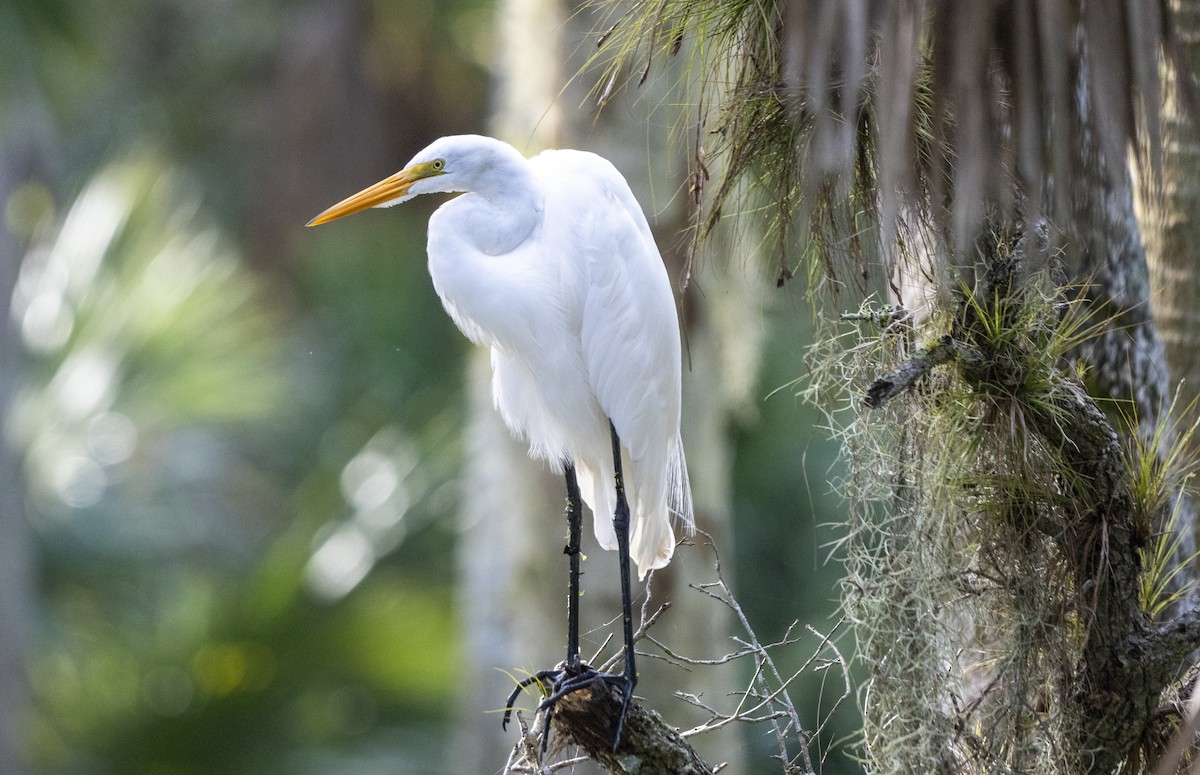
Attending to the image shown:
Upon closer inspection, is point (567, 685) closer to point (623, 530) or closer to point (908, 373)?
point (623, 530)

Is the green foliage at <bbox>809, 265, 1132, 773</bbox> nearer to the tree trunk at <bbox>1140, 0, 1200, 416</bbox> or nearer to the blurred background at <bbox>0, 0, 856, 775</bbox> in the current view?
the blurred background at <bbox>0, 0, 856, 775</bbox>

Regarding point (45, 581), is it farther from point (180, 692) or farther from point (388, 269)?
point (388, 269)

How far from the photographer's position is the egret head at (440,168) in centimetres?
184

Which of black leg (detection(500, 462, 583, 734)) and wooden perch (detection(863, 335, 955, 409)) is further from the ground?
wooden perch (detection(863, 335, 955, 409))

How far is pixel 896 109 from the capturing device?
1.05 meters

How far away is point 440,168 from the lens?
186 cm

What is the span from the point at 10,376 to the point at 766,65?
12.6 feet

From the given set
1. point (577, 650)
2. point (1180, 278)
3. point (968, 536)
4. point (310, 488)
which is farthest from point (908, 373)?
point (310, 488)

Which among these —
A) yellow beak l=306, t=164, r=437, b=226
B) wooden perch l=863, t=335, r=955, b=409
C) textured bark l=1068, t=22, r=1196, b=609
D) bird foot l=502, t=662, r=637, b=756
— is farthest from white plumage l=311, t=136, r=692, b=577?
textured bark l=1068, t=22, r=1196, b=609

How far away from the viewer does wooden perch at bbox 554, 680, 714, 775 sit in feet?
5.40

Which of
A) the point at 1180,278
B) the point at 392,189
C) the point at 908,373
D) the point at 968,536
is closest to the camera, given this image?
the point at 908,373

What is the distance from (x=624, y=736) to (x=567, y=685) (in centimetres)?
10

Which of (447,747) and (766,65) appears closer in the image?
(766,65)

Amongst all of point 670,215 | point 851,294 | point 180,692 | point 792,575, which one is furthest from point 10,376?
point 851,294
